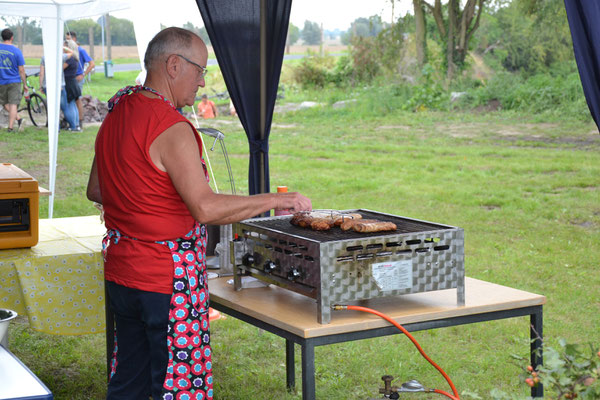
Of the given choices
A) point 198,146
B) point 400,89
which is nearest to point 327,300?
point 198,146

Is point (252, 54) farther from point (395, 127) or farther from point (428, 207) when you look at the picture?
point (395, 127)

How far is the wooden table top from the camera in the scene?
2166mm

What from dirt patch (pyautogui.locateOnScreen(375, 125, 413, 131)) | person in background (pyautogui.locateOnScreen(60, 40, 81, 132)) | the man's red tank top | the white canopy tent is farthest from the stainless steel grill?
dirt patch (pyautogui.locateOnScreen(375, 125, 413, 131))

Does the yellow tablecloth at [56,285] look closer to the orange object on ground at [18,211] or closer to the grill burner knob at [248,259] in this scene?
the orange object on ground at [18,211]

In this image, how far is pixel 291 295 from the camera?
2531mm

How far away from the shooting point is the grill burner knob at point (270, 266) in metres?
2.35

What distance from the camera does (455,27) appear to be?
49.7 ft

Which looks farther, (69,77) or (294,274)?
(69,77)

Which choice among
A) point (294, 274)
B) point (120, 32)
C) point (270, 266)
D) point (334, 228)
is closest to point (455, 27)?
point (120, 32)

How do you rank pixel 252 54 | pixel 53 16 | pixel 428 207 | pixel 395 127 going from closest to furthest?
pixel 252 54 < pixel 53 16 < pixel 428 207 < pixel 395 127

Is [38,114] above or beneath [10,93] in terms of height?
beneath

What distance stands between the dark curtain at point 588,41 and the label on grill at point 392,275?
73 cm

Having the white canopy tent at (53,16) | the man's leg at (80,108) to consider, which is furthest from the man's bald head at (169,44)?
the man's leg at (80,108)

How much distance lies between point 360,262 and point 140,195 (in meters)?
0.66
